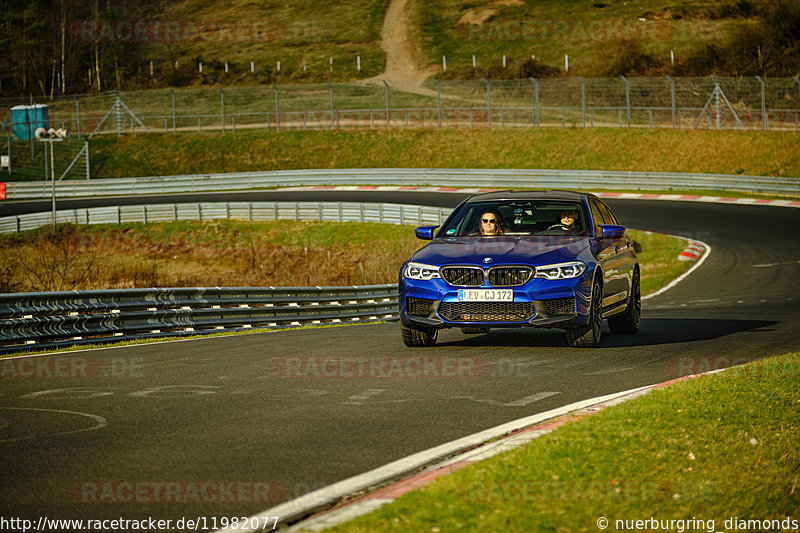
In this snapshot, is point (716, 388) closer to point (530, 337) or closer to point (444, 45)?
point (530, 337)

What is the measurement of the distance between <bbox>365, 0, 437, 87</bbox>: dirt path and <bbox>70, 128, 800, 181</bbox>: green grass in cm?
2097

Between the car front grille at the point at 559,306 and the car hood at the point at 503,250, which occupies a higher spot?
the car hood at the point at 503,250

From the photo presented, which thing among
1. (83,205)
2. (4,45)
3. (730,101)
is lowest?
(83,205)

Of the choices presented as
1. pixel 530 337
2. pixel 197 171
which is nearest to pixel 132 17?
pixel 197 171

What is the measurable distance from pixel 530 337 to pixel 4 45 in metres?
85.3

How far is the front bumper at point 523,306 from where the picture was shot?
10734 mm

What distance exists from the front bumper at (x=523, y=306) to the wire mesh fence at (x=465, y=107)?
37777 millimetres

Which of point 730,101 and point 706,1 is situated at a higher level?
point 706,1

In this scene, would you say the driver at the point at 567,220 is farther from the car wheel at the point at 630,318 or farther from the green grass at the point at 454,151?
the green grass at the point at 454,151

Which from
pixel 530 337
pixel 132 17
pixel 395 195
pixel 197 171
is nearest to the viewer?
pixel 530 337

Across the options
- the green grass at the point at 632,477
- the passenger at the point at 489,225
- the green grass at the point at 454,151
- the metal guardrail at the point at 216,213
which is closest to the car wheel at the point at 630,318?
the passenger at the point at 489,225

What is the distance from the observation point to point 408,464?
19.2 ft

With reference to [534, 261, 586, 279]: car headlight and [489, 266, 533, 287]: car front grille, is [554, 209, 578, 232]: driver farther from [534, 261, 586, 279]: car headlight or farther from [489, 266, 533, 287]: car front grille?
[489, 266, 533, 287]: car front grille

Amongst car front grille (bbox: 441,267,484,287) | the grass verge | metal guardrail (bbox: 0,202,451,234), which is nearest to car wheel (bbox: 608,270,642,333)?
car front grille (bbox: 441,267,484,287)
